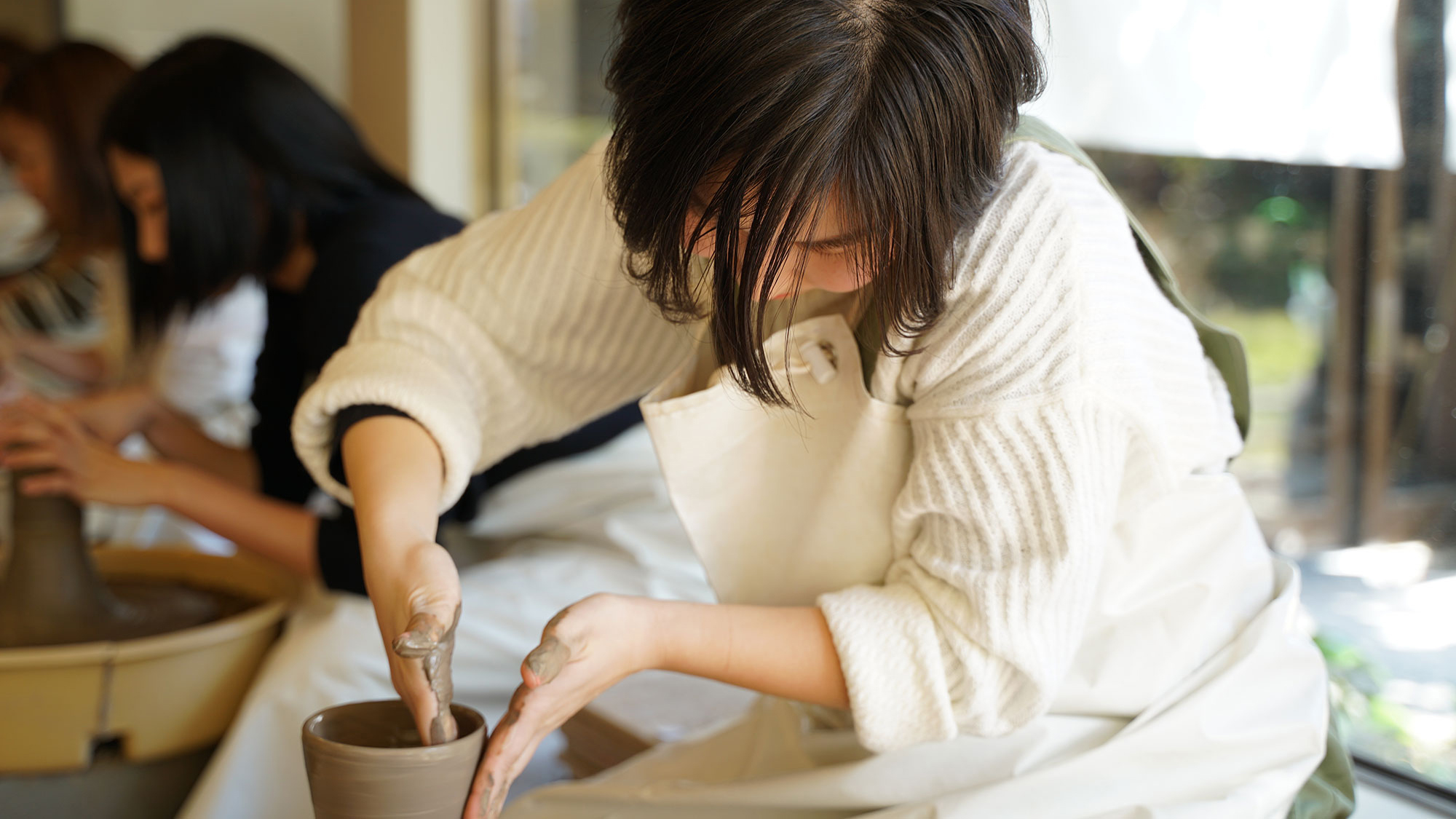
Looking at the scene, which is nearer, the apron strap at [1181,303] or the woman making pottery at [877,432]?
the woman making pottery at [877,432]

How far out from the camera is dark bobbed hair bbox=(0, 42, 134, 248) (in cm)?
200

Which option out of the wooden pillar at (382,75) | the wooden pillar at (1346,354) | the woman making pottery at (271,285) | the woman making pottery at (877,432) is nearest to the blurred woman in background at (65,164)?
the woman making pottery at (271,285)

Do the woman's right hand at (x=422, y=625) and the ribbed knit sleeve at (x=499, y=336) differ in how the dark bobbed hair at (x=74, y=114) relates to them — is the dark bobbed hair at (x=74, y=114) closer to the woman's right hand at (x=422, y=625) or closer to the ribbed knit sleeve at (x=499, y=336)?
the ribbed knit sleeve at (x=499, y=336)

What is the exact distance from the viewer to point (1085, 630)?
2.76 feet

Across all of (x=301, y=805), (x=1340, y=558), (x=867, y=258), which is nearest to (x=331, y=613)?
(x=301, y=805)

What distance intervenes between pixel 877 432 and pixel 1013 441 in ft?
0.42

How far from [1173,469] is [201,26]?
3215 millimetres

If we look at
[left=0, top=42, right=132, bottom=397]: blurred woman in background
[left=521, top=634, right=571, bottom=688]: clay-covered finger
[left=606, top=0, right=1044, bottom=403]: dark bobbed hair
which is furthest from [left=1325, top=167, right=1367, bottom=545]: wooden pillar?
[left=0, top=42, right=132, bottom=397]: blurred woman in background

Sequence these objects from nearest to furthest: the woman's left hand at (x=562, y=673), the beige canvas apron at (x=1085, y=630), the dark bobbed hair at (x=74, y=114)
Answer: the woman's left hand at (x=562, y=673), the beige canvas apron at (x=1085, y=630), the dark bobbed hair at (x=74, y=114)

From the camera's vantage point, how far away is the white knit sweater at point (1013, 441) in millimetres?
708

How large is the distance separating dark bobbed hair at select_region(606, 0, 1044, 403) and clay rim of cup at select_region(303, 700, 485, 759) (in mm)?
308

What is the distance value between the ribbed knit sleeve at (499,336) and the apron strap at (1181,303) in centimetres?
34

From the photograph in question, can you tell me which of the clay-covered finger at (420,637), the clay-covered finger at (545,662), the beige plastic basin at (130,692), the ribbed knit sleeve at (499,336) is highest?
the ribbed knit sleeve at (499,336)

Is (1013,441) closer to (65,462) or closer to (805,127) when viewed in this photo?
(805,127)
